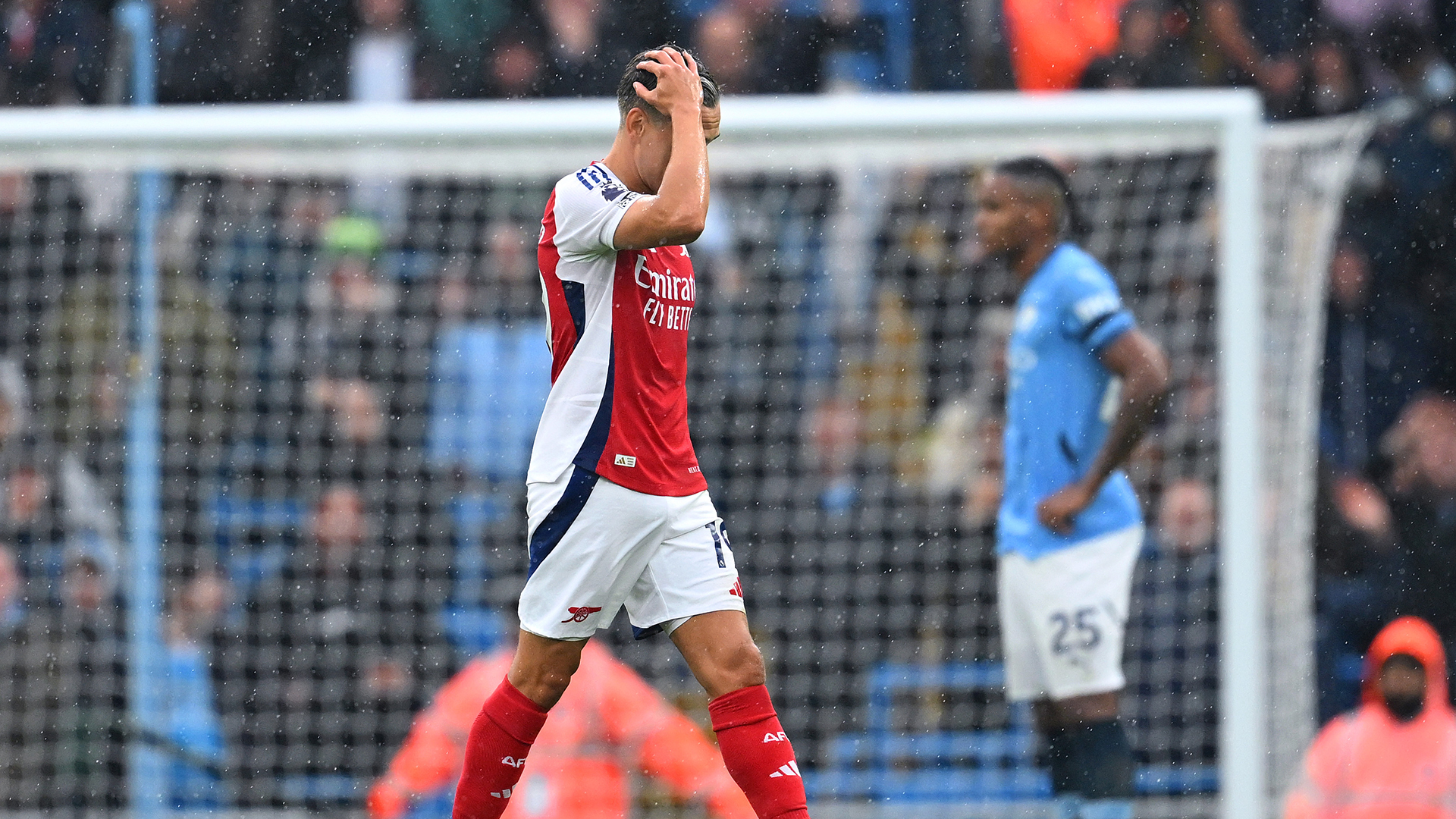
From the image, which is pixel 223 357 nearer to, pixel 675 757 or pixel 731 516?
pixel 731 516

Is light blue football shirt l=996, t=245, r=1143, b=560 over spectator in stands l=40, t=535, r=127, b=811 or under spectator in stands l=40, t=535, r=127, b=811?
over

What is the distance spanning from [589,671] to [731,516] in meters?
1.32

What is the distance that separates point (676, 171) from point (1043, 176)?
196 centimetres

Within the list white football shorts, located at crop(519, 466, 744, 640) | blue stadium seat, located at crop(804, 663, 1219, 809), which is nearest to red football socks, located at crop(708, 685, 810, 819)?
white football shorts, located at crop(519, 466, 744, 640)

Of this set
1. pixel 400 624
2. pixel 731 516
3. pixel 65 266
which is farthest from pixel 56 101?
pixel 731 516

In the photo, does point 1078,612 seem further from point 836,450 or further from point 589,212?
point 836,450

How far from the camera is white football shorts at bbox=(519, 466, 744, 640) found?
11.2 feet

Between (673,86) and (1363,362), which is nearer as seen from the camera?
(673,86)

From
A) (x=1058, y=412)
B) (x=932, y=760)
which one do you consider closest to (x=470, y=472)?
(x=932, y=760)

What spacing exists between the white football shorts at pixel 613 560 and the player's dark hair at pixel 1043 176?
1.87m

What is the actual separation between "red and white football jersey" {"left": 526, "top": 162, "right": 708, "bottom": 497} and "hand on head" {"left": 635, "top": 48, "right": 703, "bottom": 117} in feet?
0.68

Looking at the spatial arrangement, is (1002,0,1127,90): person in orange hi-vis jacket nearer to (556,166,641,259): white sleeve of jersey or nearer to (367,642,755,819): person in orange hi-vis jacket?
(367,642,755,819): person in orange hi-vis jacket

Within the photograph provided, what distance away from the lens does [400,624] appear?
6555mm

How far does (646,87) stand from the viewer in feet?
11.1
